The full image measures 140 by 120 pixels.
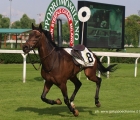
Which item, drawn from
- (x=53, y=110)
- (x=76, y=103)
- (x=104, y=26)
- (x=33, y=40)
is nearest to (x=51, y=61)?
(x=33, y=40)

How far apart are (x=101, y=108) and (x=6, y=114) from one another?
6.38ft

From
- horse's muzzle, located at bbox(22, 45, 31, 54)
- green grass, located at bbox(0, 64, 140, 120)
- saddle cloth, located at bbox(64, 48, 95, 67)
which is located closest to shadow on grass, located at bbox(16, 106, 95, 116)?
green grass, located at bbox(0, 64, 140, 120)

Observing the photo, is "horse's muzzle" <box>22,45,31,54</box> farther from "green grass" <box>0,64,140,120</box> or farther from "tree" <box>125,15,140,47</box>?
"tree" <box>125,15,140,47</box>

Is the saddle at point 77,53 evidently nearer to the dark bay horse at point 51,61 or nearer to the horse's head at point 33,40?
the dark bay horse at point 51,61

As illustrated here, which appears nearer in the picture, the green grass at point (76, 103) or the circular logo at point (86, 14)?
the green grass at point (76, 103)

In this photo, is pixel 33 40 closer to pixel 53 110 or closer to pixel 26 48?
pixel 26 48

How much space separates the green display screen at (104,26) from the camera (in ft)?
57.5

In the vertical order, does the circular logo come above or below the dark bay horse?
above

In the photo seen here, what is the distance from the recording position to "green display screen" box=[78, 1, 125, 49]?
17516 millimetres

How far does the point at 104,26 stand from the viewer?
59.8 ft

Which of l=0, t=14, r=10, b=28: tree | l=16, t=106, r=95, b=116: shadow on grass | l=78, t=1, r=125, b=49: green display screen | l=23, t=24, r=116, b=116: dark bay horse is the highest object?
l=0, t=14, r=10, b=28: tree

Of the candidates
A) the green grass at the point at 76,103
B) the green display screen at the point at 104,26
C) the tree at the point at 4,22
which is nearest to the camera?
the green grass at the point at 76,103

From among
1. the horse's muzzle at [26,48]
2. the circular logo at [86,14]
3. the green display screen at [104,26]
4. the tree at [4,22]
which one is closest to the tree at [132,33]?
the tree at [4,22]

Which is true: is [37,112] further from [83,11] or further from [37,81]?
[83,11]
